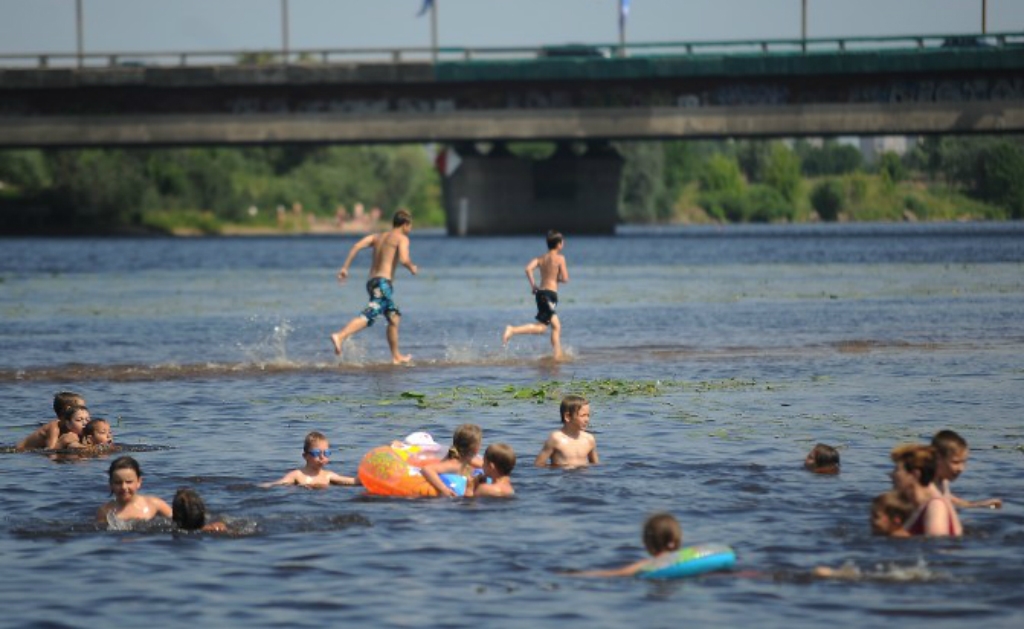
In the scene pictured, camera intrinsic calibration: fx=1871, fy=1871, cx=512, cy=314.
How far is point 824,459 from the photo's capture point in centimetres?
1595

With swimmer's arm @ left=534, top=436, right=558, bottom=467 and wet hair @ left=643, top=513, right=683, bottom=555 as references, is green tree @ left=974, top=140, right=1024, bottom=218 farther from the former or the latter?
wet hair @ left=643, top=513, right=683, bottom=555

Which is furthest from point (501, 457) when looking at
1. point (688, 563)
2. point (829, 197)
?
point (829, 197)

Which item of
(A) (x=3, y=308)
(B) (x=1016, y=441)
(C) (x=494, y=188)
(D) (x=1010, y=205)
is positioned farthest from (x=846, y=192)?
(B) (x=1016, y=441)

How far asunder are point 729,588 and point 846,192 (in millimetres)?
164858

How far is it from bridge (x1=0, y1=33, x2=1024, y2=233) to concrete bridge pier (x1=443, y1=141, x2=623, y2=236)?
940 inches

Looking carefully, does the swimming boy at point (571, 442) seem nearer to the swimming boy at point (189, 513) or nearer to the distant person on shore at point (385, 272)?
the swimming boy at point (189, 513)

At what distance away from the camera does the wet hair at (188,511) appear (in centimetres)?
1362

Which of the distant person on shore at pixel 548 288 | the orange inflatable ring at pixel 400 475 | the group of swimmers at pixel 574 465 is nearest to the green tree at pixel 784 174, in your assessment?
the distant person on shore at pixel 548 288

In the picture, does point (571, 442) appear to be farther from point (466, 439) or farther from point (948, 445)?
point (948, 445)

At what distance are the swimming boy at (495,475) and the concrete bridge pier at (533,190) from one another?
97458 millimetres

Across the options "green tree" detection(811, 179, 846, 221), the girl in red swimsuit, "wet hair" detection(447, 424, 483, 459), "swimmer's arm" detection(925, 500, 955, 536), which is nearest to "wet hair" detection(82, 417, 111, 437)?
"wet hair" detection(447, 424, 483, 459)

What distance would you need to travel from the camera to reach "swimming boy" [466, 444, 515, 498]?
1478 cm

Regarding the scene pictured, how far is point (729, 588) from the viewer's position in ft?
38.5

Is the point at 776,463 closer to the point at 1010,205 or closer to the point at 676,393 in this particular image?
the point at 676,393
